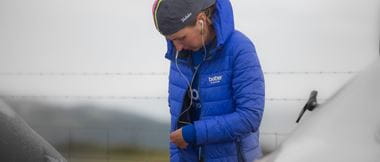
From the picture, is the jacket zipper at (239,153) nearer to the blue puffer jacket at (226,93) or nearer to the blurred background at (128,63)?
the blue puffer jacket at (226,93)

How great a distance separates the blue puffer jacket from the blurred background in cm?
135

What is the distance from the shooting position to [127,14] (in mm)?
3928

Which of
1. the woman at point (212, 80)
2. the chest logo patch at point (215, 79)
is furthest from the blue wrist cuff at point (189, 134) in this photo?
the chest logo patch at point (215, 79)

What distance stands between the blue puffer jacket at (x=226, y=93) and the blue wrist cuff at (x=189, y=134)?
0.02 m

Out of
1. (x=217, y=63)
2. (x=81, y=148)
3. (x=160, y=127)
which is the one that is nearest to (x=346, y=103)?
(x=217, y=63)

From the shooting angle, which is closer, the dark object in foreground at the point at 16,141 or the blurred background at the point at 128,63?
the dark object in foreground at the point at 16,141

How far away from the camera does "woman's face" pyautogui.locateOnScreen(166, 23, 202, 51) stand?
2.24m

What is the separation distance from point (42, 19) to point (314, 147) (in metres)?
3.02

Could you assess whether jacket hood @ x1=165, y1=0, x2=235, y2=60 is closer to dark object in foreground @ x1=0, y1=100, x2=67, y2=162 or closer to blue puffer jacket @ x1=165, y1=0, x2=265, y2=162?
blue puffer jacket @ x1=165, y1=0, x2=265, y2=162

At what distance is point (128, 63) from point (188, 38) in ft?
5.77

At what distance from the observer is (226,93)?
2285mm

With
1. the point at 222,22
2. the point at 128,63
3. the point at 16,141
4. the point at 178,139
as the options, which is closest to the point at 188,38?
the point at 222,22

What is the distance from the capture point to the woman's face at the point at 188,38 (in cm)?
224

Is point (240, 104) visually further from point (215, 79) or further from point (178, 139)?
point (178, 139)
